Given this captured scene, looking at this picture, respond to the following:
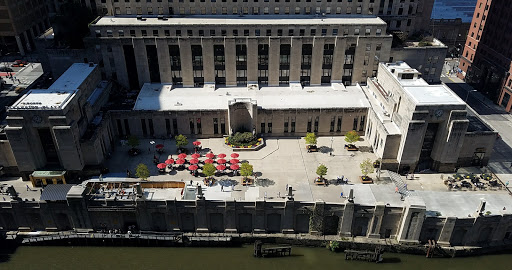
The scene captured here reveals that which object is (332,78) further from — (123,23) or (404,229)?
(123,23)

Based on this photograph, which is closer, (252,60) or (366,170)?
(366,170)

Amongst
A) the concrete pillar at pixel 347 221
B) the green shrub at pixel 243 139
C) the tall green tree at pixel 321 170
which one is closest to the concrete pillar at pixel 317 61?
the green shrub at pixel 243 139

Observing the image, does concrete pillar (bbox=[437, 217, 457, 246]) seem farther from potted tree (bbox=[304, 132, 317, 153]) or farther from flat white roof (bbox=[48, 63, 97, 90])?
flat white roof (bbox=[48, 63, 97, 90])

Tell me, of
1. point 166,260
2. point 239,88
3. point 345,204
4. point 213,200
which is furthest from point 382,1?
point 166,260

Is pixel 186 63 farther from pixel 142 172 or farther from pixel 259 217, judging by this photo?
pixel 259 217

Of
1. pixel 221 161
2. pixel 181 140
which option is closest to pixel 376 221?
pixel 221 161

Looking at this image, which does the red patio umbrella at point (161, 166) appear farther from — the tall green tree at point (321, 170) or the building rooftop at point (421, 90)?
the building rooftop at point (421, 90)
